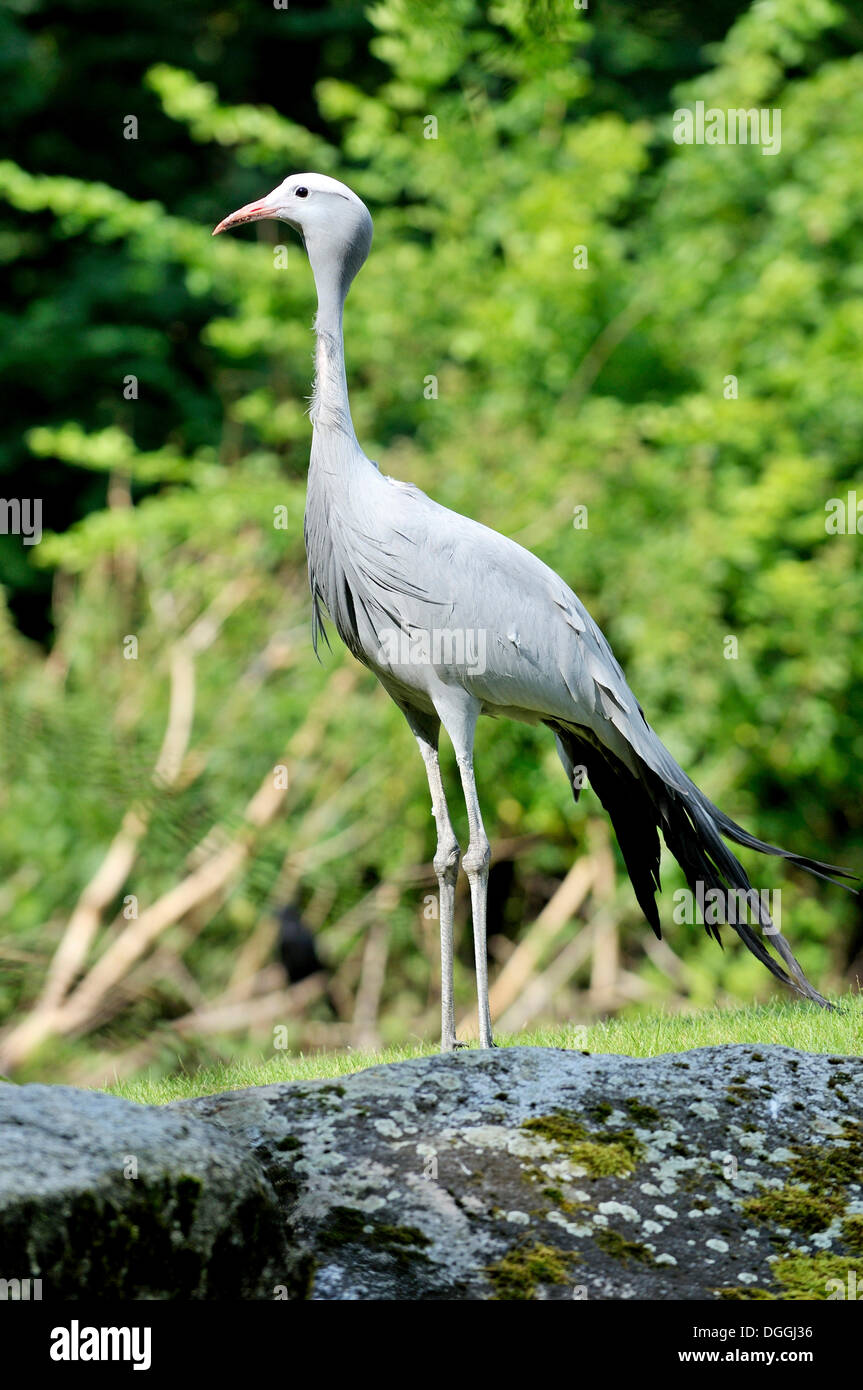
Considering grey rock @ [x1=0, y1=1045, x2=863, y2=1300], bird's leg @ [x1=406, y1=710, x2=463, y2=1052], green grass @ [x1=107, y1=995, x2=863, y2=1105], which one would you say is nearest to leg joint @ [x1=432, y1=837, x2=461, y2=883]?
bird's leg @ [x1=406, y1=710, x2=463, y2=1052]

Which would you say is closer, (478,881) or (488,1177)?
(488,1177)

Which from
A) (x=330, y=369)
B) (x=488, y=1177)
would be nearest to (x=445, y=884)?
(x=488, y=1177)

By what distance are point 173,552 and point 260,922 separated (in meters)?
2.89

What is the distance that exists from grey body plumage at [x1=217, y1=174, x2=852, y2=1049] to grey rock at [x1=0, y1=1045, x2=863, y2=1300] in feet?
2.10

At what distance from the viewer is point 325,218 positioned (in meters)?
4.88

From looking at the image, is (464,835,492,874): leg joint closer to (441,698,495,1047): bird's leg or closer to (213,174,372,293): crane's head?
(441,698,495,1047): bird's leg

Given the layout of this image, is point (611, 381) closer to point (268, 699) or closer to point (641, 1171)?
point (268, 699)

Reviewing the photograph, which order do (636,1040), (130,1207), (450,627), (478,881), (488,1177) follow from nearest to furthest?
(130,1207) < (488,1177) < (450,627) < (478,881) < (636,1040)

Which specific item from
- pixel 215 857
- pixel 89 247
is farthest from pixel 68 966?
pixel 89 247

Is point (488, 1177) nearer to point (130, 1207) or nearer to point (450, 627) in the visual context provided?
point (130, 1207)

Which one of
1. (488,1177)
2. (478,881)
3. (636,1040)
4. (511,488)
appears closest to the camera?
(488,1177)

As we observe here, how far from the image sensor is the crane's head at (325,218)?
4.87 metres

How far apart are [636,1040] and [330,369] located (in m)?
2.50

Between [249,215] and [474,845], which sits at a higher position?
[249,215]
